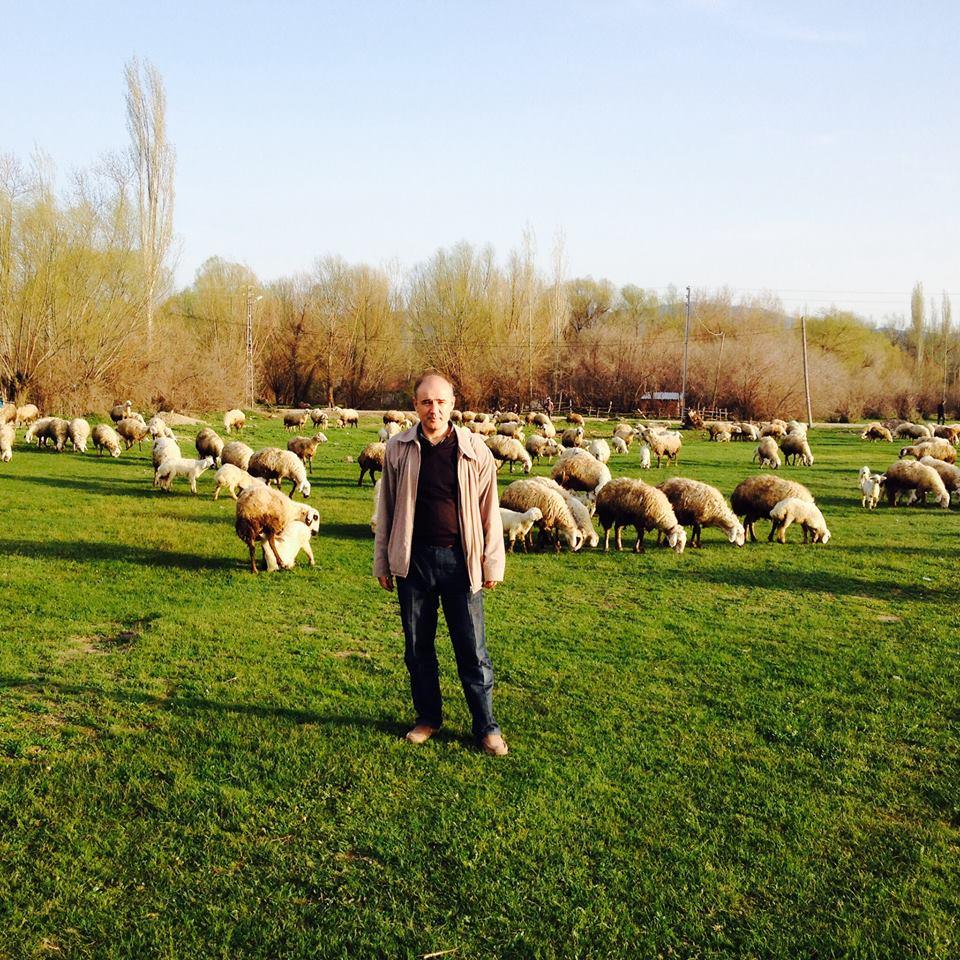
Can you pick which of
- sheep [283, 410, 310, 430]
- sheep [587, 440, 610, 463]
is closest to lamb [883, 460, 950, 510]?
sheep [587, 440, 610, 463]

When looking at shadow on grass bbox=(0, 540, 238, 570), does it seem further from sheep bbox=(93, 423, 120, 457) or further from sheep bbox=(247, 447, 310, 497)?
sheep bbox=(93, 423, 120, 457)

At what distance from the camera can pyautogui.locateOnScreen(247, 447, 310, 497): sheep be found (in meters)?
15.4

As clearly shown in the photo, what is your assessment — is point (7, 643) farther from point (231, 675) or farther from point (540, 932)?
point (540, 932)

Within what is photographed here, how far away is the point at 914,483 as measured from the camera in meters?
17.4

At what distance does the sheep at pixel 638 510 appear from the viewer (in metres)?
11.3

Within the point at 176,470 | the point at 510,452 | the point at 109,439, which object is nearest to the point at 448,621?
the point at 176,470

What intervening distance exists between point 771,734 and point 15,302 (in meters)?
33.8

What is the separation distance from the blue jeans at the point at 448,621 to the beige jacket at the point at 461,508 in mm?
78

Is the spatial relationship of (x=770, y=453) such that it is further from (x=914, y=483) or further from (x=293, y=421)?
(x=293, y=421)

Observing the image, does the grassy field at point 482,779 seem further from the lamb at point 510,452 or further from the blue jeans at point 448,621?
the lamb at point 510,452

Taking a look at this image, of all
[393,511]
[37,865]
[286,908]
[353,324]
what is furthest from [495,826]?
[353,324]

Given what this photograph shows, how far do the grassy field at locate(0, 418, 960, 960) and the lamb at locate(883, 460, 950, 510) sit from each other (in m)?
9.99

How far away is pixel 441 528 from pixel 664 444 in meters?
22.4

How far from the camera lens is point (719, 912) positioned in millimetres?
3238
